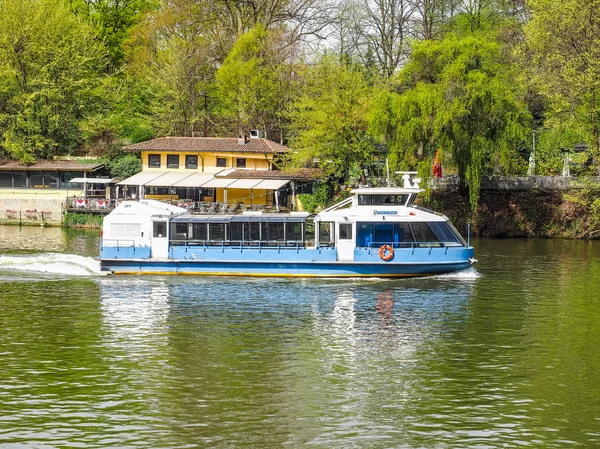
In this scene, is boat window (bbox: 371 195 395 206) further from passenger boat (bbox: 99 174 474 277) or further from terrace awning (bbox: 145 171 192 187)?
terrace awning (bbox: 145 171 192 187)

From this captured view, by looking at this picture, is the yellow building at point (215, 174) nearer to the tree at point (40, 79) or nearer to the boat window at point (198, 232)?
the tree at point (40, 79)

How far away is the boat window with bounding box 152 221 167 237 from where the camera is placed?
56562mm

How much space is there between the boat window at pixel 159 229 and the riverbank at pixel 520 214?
2972 cm

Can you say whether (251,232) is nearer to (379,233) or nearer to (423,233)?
(379,233)

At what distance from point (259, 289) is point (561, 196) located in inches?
1478

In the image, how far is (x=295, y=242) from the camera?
182 ft

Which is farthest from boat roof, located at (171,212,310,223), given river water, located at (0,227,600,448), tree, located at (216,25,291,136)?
tree, located at (216,25,291,136)

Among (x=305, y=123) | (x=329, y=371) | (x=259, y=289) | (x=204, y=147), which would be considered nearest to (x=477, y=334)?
(x=329, y=371)

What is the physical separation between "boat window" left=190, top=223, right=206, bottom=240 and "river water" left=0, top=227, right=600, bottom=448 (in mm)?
3058

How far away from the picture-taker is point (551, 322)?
4269 centimetres

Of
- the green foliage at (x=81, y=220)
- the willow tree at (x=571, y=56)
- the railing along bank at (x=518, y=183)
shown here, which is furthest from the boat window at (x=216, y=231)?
the green foliage at (x=81, y=220)

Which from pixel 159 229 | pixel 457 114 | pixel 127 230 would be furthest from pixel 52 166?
pixel 159 229

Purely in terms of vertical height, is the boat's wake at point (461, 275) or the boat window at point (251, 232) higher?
the boat window at point (251, 232)

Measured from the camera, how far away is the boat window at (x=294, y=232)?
55.5 m
